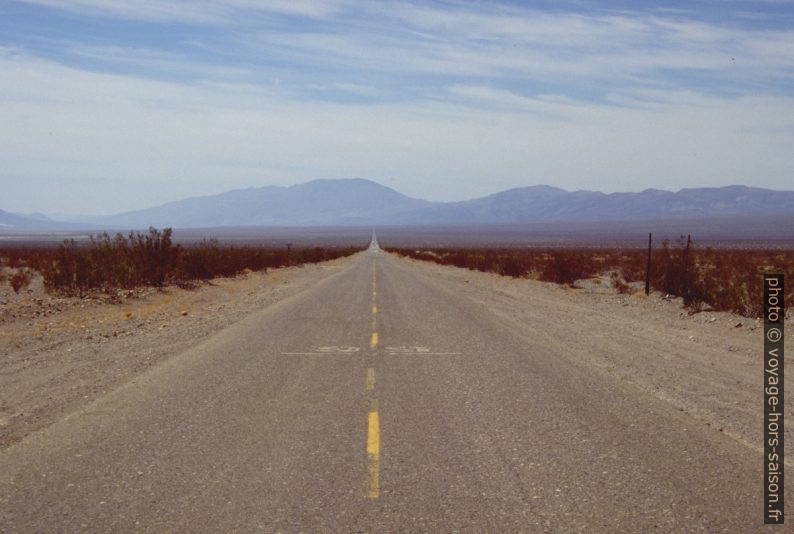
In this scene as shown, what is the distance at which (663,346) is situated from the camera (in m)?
13.9

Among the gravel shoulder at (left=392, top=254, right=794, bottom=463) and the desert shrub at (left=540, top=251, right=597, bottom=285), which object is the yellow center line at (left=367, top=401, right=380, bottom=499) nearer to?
the gravel shoulder at (left=392, top=254, right=794, bottom=463)

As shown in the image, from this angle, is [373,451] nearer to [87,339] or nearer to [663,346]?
[663,346]

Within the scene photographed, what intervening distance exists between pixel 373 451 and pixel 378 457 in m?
0.18

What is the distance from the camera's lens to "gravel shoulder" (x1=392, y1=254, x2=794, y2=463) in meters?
8.75

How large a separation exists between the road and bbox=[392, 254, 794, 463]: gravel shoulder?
1.76 ft

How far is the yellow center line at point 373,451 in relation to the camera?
5605 mm

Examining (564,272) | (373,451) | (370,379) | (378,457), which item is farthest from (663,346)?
(564,272)

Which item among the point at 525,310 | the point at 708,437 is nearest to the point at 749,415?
the point at 708,437

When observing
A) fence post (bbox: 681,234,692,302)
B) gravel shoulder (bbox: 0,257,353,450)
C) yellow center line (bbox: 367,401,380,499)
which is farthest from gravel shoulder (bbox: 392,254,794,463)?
gravel shoulder (bbox: 0,257,353,450)

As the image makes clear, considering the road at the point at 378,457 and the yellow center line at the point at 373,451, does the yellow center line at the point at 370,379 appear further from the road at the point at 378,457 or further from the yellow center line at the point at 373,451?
the yellow center line at the point at 373,451

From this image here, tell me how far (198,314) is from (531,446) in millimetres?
14428

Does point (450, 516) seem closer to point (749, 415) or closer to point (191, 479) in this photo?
point (191, 479)

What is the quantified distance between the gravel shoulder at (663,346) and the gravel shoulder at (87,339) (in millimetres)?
6915

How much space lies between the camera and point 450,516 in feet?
16.6
